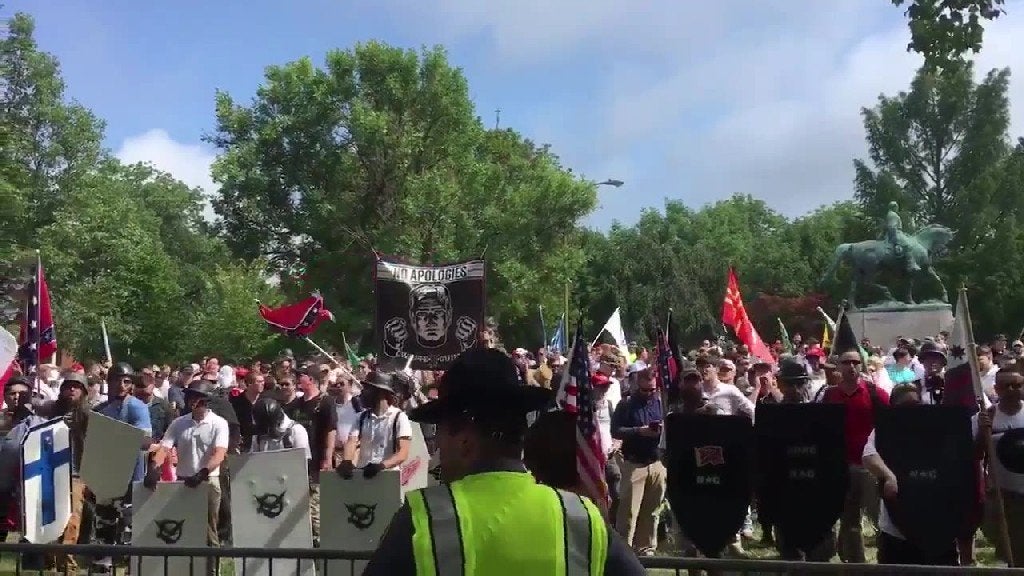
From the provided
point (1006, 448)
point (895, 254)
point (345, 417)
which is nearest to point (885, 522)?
point (1006, 448)

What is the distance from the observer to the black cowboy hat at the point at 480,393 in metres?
2.88

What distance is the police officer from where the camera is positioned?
267 centimetres

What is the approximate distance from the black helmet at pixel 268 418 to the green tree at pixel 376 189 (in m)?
31.7

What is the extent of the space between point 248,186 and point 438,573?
4570cm

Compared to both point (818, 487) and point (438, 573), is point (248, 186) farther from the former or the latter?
point (438, 573)

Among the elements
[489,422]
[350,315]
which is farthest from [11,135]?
[489,422]

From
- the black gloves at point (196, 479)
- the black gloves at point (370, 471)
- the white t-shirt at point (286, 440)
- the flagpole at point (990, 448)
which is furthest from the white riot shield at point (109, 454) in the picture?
the flagpole at point (990, 448)

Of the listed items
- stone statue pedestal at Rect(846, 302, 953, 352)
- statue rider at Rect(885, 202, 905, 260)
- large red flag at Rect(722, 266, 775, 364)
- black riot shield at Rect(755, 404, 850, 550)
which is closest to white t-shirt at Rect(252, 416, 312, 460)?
black riot shield at Rect(755, 404, 850, 550)

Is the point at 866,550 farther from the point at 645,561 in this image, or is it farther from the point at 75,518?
the point at 75,518

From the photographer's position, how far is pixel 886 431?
28.3 feet

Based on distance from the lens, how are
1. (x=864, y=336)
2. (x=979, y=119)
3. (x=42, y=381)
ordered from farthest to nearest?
(x=979, y=119), (x=864, y=336), (x=42, y=381)

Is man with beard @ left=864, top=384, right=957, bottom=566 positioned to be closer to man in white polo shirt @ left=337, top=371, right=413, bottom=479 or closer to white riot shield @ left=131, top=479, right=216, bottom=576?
man in white polo shirt @ left=337, top=371, right=413, bottom=479

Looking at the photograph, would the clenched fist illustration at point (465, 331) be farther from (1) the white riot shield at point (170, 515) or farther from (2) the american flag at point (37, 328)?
(1) the white riot shield at point (170, 515)

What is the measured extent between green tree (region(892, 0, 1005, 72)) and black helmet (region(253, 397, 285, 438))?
6126mm
